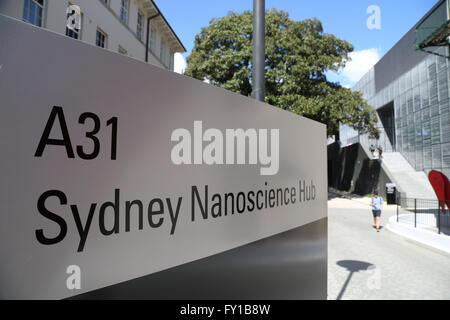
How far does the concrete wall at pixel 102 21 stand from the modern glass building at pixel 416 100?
16.9 meters

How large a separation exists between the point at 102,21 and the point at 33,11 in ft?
16.9

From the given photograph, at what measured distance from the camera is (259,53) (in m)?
3.65

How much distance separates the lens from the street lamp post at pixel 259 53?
360cm

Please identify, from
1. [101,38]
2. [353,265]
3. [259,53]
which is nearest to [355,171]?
A: [353,265]

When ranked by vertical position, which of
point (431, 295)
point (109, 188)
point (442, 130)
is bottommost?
point (431, 295)

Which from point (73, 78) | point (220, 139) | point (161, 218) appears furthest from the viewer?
point (220, 139)

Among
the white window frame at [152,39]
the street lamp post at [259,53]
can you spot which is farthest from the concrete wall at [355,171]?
the street lamp post at [259,53]

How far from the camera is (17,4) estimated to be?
9445 mm

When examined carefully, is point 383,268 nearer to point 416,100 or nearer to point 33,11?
point 33,11

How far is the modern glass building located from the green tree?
484 cm

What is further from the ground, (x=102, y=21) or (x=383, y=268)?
(x=102, y=21)
